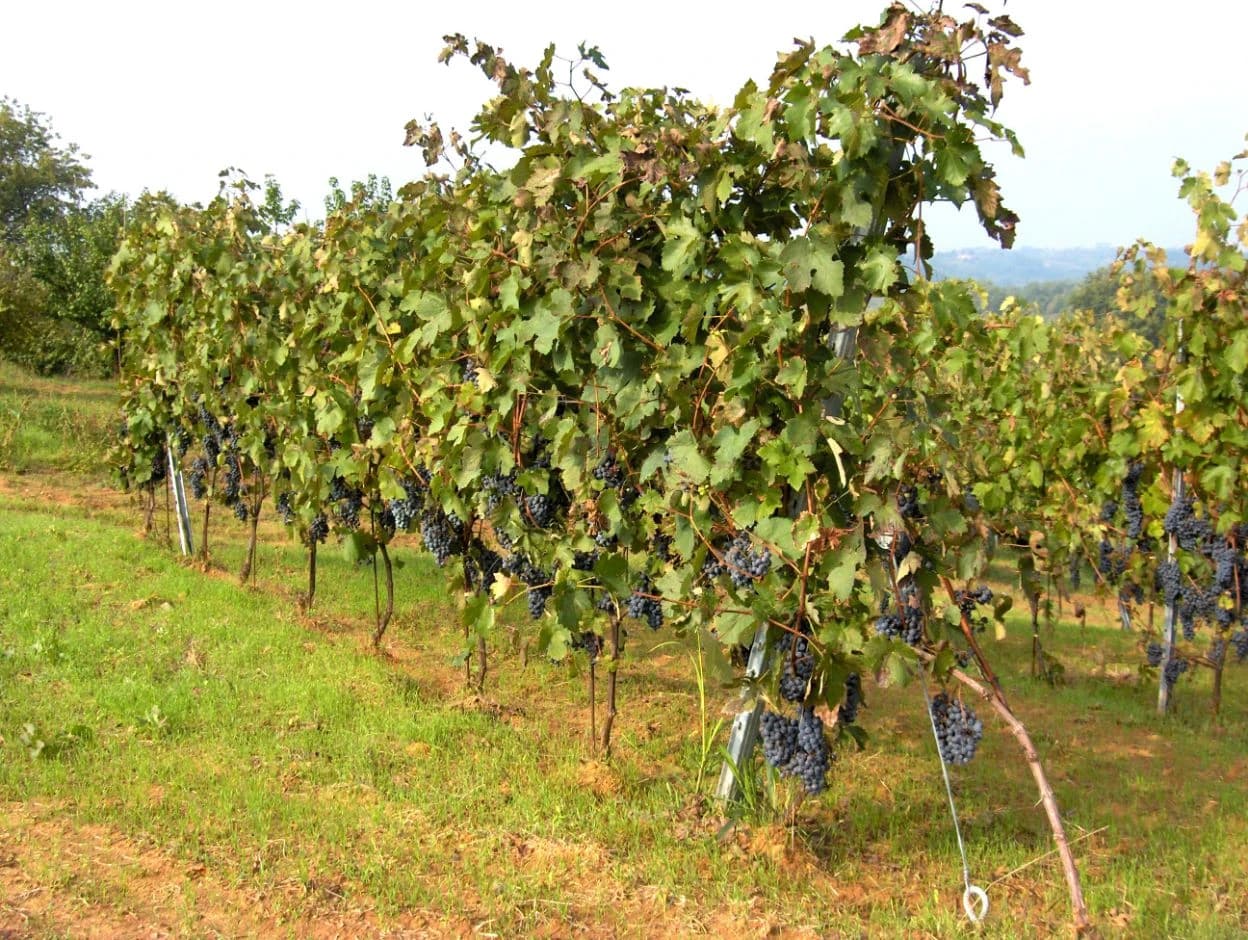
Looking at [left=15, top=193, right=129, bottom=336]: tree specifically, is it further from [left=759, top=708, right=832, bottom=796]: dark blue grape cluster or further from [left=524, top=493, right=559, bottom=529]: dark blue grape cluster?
[left=759, top=708, right=832, bottom=796]: dark blue grape cluster

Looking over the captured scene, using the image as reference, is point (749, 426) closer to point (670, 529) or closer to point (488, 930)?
point (670, 529)

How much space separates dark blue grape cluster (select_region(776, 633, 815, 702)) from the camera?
299cm

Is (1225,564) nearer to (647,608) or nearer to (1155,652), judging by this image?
(1155,652)

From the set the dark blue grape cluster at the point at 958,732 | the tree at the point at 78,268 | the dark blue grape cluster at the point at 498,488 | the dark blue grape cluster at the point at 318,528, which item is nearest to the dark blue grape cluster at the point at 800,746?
the dark blue grape cluster at the point at 958,732

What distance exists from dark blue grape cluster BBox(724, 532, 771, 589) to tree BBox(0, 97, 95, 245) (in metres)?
35.0

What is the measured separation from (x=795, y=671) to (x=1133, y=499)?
4325mm

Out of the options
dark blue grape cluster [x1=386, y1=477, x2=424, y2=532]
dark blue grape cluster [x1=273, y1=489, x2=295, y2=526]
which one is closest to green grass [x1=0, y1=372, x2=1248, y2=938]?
dark blue grape cluster [x1=273, y1=489, x2=295, y2=526]

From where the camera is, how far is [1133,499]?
6.28m

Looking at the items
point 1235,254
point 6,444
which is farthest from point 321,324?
point 6,444

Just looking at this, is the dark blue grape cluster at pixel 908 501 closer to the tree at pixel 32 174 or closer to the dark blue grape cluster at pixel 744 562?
the dark blue grape cluster at pixel 744 562

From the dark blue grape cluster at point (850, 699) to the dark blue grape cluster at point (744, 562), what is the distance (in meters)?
0.45

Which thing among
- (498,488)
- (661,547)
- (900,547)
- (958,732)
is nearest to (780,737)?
(958,732)

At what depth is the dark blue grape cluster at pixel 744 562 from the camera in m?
3.08

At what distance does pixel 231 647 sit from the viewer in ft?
17.5
